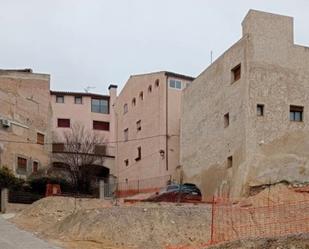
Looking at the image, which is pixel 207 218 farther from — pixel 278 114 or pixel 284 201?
pixel 278 114

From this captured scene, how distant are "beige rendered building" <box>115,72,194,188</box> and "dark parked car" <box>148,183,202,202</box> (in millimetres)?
6284

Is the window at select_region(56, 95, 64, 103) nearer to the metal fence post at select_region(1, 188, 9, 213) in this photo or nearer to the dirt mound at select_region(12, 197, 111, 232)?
the metal fence post at select_region(1, 188, 9, 213)

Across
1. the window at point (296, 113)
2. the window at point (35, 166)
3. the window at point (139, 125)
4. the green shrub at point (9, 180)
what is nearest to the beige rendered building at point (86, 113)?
the window at point (139, 125)

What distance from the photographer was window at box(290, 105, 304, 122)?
39125mm

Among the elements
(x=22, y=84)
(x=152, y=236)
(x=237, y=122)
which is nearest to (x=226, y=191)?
(x=237, y=122)

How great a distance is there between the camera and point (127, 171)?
57531 mm

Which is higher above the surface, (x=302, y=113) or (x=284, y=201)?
(x=302, y=113)

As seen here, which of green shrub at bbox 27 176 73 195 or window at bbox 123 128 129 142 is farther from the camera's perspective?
window at bbox 123 128 129 142

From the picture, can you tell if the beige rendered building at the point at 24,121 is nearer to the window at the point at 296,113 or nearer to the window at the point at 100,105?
the window at the point at 100,105

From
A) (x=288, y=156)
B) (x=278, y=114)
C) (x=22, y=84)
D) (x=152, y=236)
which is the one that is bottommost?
(x=152, y=236)

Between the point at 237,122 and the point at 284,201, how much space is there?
18.9ft

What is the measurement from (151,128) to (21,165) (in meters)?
10.4

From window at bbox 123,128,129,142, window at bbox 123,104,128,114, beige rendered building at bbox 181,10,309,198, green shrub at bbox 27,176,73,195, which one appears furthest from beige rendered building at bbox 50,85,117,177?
beige rendered building at bbox 181,10,309,198

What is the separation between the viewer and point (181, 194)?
40031mm
